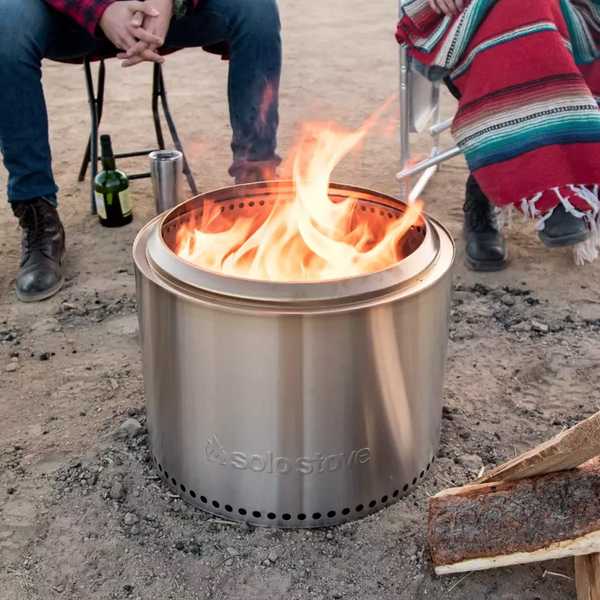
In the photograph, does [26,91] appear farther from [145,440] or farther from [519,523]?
[519,523]

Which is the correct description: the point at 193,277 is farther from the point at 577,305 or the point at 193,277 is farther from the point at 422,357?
the point at 577,305

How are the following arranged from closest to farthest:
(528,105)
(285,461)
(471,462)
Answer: (285,461) → (471,462) → (528,105)

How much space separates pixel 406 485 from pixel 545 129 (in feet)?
4.10

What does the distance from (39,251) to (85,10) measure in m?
0.85

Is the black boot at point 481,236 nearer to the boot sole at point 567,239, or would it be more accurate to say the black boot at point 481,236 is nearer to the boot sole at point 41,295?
the boot sole at point 567,239

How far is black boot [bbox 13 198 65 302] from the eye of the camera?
276 centimetres

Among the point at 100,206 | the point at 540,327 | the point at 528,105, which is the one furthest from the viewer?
the point at 100,206

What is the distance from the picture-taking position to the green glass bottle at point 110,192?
3.19 metres

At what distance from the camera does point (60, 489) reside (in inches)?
A: 73.0

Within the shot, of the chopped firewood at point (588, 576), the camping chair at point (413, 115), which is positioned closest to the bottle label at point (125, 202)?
the camping chair at point (413, 115)

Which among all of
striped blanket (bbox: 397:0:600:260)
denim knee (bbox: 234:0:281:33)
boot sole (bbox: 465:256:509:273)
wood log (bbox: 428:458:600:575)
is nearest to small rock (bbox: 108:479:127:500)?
wood log (bbox: 428:458:600:575)

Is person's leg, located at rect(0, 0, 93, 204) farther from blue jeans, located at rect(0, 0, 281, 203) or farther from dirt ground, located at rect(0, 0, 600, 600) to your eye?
dirt ground, located at rect(0, 0, 600, 600)

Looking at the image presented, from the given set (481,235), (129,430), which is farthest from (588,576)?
(481,235)

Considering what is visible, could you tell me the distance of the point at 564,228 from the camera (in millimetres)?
2549
